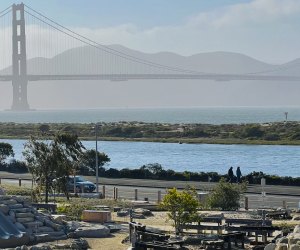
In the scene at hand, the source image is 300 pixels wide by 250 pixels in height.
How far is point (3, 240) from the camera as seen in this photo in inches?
644

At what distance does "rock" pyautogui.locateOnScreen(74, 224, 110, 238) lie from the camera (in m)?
18.0

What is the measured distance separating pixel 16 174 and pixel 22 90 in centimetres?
12856

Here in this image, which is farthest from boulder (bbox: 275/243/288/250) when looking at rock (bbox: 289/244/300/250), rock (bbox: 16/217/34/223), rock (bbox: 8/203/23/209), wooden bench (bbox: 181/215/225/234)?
rock (bbox: 8/203/23/209)

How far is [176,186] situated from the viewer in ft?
110

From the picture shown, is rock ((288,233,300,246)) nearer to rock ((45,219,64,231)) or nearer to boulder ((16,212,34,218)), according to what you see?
rock ((45,219,64,231))

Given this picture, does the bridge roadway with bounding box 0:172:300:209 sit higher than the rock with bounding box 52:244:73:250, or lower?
lower

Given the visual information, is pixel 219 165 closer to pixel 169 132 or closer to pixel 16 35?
pixel 169 132

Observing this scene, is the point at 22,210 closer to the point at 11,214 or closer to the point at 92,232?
the point at 11,214

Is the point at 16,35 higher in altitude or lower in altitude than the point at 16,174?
higher

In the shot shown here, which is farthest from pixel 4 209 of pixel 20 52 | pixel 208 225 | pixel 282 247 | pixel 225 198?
pixel 20 52

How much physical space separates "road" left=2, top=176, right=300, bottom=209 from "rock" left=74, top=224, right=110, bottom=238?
311 inches

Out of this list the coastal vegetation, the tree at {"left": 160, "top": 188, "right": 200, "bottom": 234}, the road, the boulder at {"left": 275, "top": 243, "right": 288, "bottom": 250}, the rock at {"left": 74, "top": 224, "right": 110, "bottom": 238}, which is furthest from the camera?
the coastal vegetation

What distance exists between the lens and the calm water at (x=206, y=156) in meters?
49.2

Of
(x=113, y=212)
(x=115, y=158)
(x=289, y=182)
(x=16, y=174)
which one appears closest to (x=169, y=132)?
(x=115, y=158)
